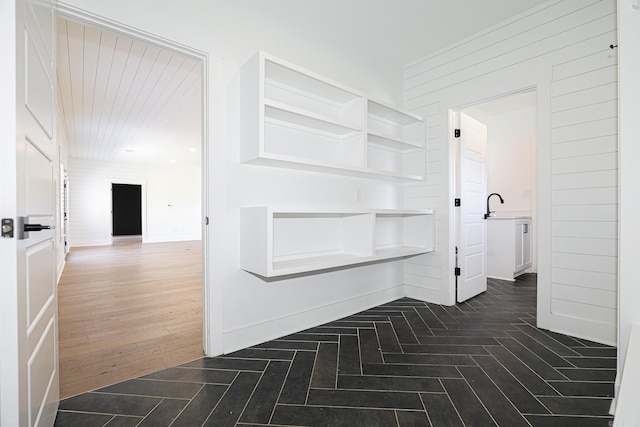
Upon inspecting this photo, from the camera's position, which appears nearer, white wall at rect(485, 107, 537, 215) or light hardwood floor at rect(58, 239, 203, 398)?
light hardwood floor at rect(58, 239, 203, 398)

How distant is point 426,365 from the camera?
6.42 ft

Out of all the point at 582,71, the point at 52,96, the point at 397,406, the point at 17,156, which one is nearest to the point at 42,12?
the point at 52,96

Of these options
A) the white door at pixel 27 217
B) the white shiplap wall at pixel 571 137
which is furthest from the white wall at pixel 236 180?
the white shiplap wall at pixel 571 137

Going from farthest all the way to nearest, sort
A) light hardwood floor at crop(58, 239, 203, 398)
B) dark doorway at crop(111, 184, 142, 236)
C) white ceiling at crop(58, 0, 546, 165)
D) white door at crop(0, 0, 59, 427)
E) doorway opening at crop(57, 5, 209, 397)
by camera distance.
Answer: dark doorway at crop(111, 184, 142, 236) < white ceiling at crop(58, 0, 546, 165) < doorway opening at crop(57, 5, 209, 397) < light hardwood floor at crop(58, 239, 203, 398) < white door at crop(0, 0, 59, 427)

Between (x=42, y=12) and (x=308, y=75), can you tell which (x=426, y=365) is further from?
(x=42, y=12)

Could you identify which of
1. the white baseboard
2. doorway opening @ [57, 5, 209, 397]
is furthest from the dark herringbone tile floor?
doorway opening @ [57, 5, 209, 397]

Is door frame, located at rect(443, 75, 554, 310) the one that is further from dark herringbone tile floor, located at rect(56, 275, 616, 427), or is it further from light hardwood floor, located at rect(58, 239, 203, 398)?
light hardwood floor, located at rect(58, 239, 203, 398)

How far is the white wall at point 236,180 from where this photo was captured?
202 centimetres

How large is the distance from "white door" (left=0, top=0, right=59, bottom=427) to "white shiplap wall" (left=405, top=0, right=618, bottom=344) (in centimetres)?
324

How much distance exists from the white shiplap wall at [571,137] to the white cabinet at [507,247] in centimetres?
186

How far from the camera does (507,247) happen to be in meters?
4.27

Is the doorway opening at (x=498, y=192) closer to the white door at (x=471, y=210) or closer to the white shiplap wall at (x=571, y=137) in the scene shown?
the white door at (x=471, y=210)

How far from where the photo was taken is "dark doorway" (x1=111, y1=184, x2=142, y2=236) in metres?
12.1

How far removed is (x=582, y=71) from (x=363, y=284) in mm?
2535
